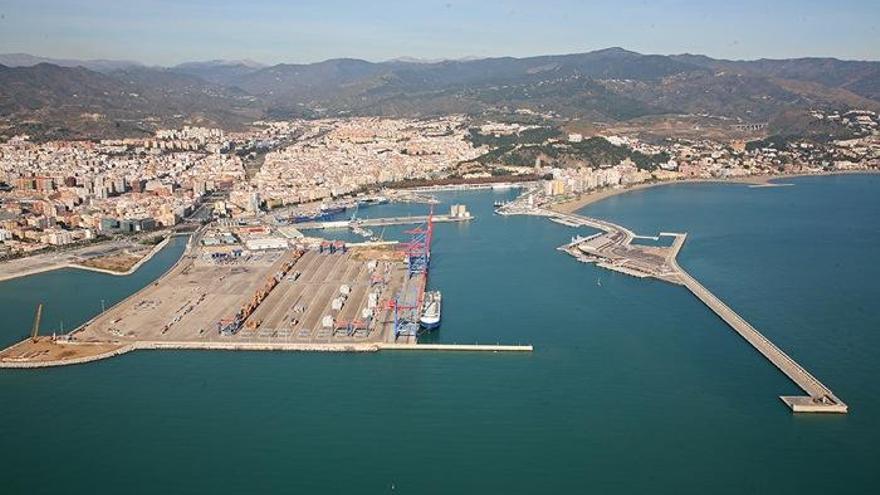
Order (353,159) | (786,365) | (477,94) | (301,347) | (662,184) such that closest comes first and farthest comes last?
1. (786,365)
2. (301,347)
3. (662,184)
4. (353,159)
5. (477,94)

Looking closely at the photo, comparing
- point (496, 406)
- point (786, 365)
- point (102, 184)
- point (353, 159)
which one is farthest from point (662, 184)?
point (496, 406)

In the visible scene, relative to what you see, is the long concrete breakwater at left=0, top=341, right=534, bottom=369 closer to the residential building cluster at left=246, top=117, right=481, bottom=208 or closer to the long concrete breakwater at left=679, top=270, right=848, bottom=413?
the long concrete breakwater at left=679, top=270, right=848, bottom=413

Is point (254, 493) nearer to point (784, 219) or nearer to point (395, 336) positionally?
point (395, 336)

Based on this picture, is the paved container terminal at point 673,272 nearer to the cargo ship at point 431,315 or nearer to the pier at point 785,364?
→ the pier at point 785,364

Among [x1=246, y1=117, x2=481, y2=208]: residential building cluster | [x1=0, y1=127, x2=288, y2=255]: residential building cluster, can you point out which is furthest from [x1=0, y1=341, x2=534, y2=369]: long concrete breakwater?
[x1=246, y1=117, x2=481, y2=208]: residential building cluster

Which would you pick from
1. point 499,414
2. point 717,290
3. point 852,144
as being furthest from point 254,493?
point 852,144

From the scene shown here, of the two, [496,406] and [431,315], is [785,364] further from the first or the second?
[431,315]

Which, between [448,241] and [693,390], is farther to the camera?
[448,241]
